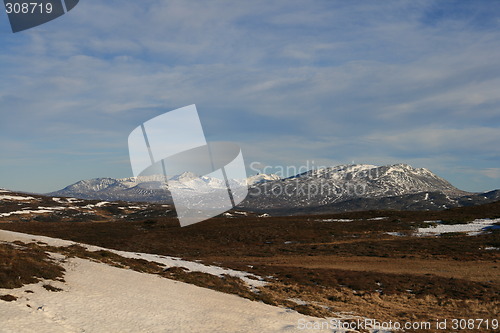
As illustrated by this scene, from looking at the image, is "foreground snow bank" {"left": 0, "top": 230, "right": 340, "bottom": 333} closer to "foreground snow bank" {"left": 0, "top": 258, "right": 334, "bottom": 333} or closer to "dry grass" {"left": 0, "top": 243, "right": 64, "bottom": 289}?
"foreground snow bank" {"left": 0, "top": 258, "right": 334, "bottom": 333}

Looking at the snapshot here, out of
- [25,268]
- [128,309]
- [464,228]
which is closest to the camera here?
[128,309]

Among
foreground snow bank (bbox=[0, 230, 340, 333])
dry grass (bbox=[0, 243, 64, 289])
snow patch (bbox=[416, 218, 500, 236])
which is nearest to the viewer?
foreground snow bank (bbox=[0, 230, 340, 333])

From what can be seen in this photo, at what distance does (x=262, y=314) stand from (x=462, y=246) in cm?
4404

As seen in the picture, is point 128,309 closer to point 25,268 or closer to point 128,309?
point 128,309

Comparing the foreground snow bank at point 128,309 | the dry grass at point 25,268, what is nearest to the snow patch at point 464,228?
the foreground snow bank at point 128,309

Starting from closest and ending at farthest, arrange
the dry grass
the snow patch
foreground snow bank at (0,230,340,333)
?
foreground snow bank at (0,230,340,333) → the dry grass → the snow patch

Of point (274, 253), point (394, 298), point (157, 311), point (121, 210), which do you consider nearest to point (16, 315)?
point (157, 311)

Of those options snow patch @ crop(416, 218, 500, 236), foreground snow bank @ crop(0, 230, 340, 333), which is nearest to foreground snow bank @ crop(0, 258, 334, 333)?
foreground snow bank @ crop(0, 230, 340, 333)

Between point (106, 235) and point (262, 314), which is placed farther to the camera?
point (106, 235)

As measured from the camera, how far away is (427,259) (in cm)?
5106

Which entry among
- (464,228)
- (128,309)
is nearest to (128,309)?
(128,309)

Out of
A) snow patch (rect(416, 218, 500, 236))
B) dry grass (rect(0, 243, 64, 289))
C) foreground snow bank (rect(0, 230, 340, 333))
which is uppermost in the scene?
dry grass (rect(0, 243, 64, 289))

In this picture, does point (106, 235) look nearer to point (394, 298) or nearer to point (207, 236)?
point (207, 236)

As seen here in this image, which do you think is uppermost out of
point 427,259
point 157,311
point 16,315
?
point 16,315
